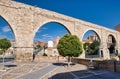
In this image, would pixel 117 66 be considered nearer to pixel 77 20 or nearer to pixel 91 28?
pixel 77 20

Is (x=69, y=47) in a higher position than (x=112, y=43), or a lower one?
lower

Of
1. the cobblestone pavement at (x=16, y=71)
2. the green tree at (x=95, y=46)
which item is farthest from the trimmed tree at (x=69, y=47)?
the green tree at (x=95, y=46)

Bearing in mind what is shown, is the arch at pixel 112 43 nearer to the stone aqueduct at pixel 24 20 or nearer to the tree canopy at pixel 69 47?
the stone aqueduct at pixel 24 20

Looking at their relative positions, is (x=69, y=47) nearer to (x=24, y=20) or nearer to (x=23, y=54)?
(x=23, y=54)

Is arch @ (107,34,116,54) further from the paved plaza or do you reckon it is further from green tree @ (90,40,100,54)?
the paved plaza

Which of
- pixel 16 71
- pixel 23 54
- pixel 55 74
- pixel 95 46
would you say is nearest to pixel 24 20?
pixel 23 54

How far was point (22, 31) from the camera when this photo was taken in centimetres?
2073

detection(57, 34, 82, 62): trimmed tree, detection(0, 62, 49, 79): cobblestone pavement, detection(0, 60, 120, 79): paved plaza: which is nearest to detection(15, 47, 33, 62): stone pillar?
detection(0, 62, 49, 79): cobblestone pavement

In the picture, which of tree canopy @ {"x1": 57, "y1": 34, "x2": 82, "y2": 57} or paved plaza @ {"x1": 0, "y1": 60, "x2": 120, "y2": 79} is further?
tree canopy @ {"x1": 57, "y1": 34, "x2": 82, "y2": 57}

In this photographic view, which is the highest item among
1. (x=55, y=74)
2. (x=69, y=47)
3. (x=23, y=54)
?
(x=69, y=47)

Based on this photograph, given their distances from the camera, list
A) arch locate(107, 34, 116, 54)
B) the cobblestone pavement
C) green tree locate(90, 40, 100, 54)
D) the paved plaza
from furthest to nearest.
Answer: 1. green tree locate(90, 40, 100, 54)
2. arch locate(107, 34, 116, 54)
3. the cobblestone pavement
4. the paved plaza

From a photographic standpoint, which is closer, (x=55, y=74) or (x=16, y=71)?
(x=55, y=74)

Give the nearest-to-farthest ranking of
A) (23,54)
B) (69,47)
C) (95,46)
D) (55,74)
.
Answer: (55,74), (69,47), (23,54), (95,46)

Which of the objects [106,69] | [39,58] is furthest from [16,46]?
[106,69]
